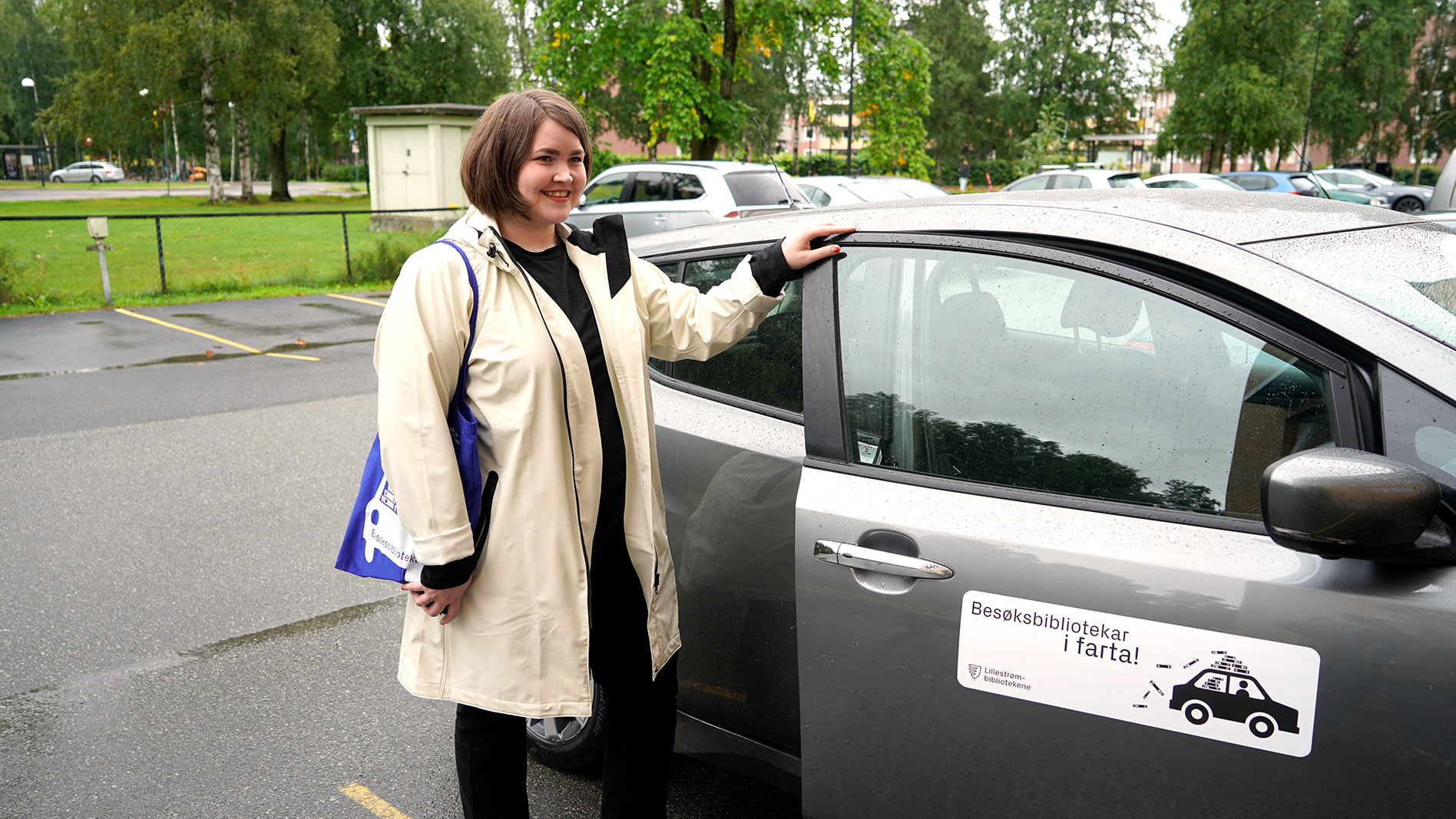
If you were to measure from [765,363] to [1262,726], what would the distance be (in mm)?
1310

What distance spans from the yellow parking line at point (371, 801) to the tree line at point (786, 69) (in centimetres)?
595

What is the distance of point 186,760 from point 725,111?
17253 millimetres

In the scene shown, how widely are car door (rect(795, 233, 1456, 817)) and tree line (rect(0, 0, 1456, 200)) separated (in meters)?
6.20

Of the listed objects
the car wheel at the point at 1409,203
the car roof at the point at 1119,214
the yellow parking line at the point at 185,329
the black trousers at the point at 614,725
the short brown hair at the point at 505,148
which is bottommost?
the yellow parking line at the point at 185,329

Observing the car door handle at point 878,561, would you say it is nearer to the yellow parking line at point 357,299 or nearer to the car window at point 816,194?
the yellow parking line at point 357,299

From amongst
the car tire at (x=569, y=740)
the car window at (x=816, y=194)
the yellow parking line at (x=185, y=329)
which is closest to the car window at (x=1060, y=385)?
the car tire at (x=569, y=740)

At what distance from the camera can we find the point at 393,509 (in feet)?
7.11

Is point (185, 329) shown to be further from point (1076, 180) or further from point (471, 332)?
point (1076, 180)

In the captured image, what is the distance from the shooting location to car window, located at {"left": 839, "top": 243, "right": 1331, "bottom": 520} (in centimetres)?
183

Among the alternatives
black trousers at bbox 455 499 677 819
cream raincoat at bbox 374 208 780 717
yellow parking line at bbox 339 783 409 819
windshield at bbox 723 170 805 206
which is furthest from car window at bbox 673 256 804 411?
windshield at bbox 723 170 805 206

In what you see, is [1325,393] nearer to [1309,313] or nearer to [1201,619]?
[1309,313]

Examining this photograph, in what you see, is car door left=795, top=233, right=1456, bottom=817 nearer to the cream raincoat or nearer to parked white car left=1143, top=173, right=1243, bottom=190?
the cream raincoat

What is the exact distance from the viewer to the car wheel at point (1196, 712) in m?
1.71

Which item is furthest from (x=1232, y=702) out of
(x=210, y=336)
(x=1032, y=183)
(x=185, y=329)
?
(x=1032, y=183)
